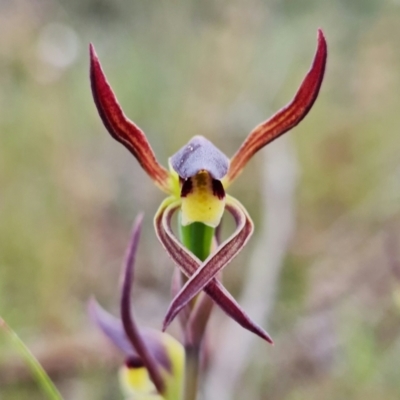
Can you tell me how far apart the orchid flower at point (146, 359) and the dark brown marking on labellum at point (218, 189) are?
173 mm

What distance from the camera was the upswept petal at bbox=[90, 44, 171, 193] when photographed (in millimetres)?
628

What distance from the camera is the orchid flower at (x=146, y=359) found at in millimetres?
864

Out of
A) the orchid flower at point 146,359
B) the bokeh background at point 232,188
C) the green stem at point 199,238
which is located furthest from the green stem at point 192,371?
the bokeh background at point 232,188

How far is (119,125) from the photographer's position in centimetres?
69

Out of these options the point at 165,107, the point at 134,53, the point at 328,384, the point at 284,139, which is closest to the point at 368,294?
the point at 328,384

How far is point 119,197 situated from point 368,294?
1.34 m

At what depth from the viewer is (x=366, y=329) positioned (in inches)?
63.7

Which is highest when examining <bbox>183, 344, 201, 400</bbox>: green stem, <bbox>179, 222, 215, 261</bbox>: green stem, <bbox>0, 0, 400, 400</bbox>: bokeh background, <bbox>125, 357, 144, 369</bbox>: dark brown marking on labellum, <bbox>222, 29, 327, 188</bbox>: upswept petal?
<bbox>0, 0, 400, 400</bbox>: bokeh background

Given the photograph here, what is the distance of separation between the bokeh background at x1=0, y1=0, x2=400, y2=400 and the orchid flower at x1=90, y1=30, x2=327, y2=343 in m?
0.51

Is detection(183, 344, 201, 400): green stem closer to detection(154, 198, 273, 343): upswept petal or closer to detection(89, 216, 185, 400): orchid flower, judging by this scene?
detection(89, 216, 185, 400): orchid flower

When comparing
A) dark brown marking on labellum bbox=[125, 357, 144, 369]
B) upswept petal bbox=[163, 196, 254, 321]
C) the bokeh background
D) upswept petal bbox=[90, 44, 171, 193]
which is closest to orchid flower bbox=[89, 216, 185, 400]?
dark brown marking on labellum bbox=[125, 357, 144, 369]

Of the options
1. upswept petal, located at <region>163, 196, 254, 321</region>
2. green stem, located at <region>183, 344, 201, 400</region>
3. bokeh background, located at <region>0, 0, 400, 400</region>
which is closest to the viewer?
upswept petal, located at <region>163, 196, 254, 321</region>

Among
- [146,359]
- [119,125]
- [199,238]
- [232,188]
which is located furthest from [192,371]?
[232,188]

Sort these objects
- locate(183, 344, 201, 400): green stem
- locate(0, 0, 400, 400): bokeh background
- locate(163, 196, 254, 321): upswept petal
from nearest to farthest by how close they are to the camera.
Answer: locate(163, 196, 254, 321): upswept petal, locate(183, 344, 201, 400): green stem, locate(0, 0, 400, 400): bokeh background
